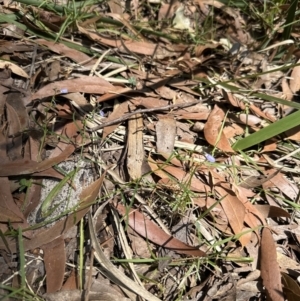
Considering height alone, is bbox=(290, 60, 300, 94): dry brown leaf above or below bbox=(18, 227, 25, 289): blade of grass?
above

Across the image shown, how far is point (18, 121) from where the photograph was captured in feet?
5.06

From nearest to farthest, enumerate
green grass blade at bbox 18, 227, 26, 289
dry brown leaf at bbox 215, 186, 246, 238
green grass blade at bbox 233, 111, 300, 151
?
1. green grass blade at bbox 18, 227, 26, 289
2. dry brown leaf at bbox 215, 186, 246, 238
3. green grass blade at bbox 233, 111, 300, 151

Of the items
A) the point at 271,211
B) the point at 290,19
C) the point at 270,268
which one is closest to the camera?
the point at 270,268

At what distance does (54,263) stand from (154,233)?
0.32m

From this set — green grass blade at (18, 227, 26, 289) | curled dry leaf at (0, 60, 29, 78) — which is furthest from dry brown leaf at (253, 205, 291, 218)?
curled dry leaf at (0, 60, 29, 78)

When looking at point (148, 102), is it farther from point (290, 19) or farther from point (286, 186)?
Result: point (290, 19)

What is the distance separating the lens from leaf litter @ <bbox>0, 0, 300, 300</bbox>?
140 cm

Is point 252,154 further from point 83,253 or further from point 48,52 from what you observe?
point 48,52

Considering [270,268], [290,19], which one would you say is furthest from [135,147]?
[290,19]

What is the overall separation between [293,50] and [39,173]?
1.19 meters

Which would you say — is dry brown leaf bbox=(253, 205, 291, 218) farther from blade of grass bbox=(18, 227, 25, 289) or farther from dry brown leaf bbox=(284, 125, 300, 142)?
blade of grass bbox=(18, 227, 25, 289)

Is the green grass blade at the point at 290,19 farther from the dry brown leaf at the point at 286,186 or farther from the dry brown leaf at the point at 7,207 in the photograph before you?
the dry brown leaf at the point at 7,207

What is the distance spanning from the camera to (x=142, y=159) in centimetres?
157

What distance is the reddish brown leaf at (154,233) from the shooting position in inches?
56.6
